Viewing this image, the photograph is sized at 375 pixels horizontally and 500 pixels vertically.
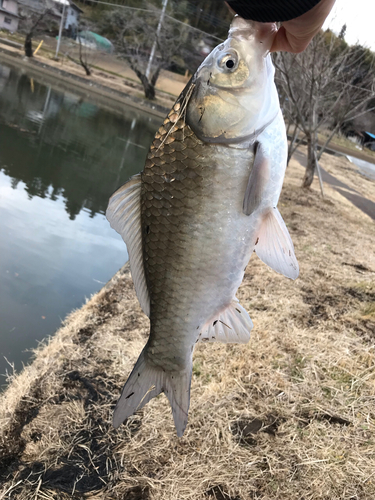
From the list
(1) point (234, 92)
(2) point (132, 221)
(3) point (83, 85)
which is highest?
(1) point (234, 92)

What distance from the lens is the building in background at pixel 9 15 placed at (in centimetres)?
4172

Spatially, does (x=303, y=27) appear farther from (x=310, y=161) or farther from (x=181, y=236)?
(x=310, y=161)

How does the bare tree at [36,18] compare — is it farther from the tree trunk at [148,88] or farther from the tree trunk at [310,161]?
the tree trunk at [310,161]

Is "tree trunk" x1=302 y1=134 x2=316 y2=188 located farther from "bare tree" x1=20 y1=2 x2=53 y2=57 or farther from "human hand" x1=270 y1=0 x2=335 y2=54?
"bare tree" x1=20 y1=2 x2=53 y2=57

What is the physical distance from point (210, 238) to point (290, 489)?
1978 millimetres

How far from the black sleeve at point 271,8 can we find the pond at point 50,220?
4.01 m

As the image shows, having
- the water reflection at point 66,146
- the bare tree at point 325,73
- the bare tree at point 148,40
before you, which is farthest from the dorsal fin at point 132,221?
the bare tree at point 148,40

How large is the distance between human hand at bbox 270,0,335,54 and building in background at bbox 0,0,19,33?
51.6 metres

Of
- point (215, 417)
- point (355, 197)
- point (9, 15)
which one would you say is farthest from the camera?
point (9, 15)

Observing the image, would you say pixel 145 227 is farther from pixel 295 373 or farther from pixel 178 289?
pixel 295 373

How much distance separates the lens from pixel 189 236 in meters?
1.49

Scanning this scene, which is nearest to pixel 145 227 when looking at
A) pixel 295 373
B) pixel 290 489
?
pixel 290 489

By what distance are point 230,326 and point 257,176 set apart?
2.23 ft

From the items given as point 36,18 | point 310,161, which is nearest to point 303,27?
point 310,161
